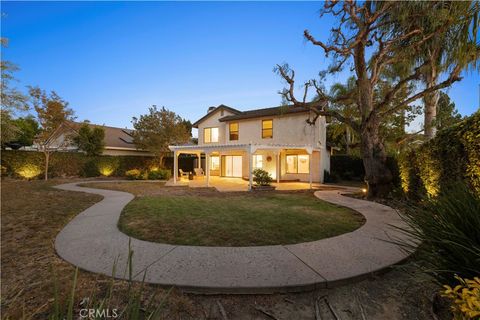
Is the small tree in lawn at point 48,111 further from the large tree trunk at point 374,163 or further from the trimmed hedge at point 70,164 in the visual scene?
the large tree trunk at point 374,163

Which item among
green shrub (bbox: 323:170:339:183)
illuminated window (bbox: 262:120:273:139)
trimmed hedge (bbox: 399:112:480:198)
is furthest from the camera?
illuminated window (bbox: 262:120:273:139)

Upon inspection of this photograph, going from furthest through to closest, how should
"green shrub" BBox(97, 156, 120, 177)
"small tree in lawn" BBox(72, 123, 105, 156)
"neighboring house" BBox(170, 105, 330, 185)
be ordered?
1. "green shrub" BBox(97, 156, 120, 177)
2. "small tree in lawn" BBox(72, 123, 105, 156)
3. "neighboring house" BBox(170, 105, 330, 185)

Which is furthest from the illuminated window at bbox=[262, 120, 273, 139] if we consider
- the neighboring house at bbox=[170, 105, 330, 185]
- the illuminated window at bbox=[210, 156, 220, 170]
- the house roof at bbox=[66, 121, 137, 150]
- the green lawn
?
the house roof at bbox=[66, 121, 137, 150]

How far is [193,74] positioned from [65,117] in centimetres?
1259

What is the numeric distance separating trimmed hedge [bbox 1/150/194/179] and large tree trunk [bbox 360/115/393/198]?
16.2 metres

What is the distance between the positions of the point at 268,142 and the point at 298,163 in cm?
313

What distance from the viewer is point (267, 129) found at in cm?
1753

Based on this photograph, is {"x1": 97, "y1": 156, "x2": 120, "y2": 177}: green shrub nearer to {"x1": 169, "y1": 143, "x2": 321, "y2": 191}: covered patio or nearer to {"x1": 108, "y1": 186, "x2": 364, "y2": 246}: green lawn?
{"x1": 169, "y1": 143, "x2": 321, "y2": 191}: covered patio

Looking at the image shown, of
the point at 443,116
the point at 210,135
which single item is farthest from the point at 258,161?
the point at 443,116

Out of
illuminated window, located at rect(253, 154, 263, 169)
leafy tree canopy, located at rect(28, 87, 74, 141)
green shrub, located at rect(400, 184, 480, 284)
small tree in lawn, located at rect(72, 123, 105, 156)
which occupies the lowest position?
green shrub, located at rect(400, 184, 480, 284)

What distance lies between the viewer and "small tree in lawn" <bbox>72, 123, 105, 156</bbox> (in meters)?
18.4

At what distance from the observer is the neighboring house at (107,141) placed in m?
18.8

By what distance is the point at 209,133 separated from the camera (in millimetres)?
20672

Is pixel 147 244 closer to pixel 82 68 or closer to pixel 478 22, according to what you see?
pixel 478 22
